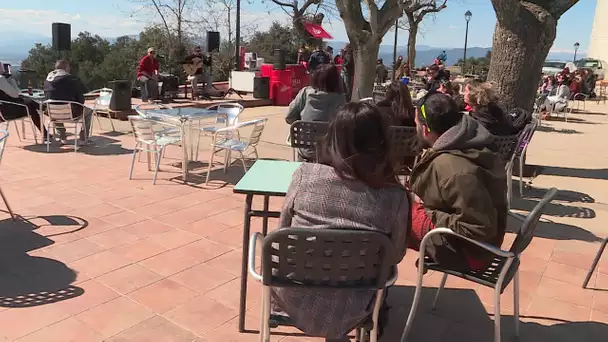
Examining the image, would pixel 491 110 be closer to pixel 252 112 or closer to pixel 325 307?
pixel 325 307

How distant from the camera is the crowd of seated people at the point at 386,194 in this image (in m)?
1.75

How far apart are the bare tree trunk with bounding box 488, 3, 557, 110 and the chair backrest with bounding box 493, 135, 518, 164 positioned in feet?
5.39

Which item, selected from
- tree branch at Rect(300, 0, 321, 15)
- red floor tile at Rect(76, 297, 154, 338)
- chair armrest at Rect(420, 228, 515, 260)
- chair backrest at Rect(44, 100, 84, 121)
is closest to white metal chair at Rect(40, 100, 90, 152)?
chair backrest at Rect(44, 100, 84, 121)

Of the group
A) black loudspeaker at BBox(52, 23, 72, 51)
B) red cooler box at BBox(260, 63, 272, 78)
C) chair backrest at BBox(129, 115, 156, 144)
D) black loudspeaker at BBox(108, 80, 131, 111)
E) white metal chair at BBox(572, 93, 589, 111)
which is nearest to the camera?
chair backrest at BBox(129, 115, 156, 144)

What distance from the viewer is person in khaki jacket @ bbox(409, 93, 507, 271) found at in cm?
217

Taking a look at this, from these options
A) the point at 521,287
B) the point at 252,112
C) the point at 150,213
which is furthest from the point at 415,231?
the point at 252,112

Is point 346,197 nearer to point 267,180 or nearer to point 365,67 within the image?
point 267,180

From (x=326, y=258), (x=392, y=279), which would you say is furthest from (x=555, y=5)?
(x=326, y=258)

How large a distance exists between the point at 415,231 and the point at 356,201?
78 cm

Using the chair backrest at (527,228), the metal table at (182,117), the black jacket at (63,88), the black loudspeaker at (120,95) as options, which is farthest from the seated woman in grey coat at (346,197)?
the black loudspeaker at (120,95)

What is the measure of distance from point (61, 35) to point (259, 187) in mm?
10742

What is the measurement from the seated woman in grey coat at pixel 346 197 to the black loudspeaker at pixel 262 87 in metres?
11.1

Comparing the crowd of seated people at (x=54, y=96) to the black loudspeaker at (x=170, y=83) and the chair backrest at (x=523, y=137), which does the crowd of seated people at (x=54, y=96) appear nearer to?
the black loudspeaker at (x=170, y=83)

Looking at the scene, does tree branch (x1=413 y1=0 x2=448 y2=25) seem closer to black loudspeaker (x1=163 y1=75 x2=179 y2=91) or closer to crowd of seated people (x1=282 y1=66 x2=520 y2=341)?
black loudspeaker (x1=163 y1=75 x2=179 y2=91)
